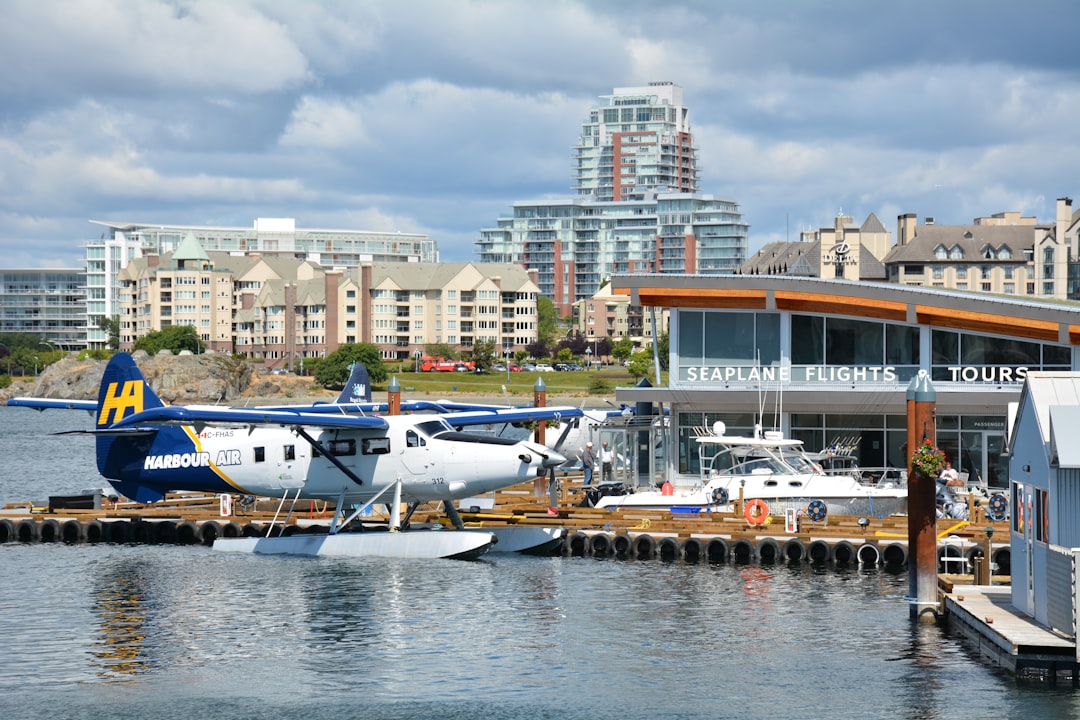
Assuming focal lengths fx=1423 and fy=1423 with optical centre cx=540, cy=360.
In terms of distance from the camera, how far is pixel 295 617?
2720 cm

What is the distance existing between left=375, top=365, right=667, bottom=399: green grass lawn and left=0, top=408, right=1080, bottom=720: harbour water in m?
99.9

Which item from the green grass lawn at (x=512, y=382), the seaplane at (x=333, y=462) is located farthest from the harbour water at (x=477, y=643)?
the green grass lawn at (x=512, y=382)

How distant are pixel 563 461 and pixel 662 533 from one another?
354 cm

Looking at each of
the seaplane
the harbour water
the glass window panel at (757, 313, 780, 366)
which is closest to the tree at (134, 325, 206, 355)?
the glass window panel at (757, 313, 780, 366)

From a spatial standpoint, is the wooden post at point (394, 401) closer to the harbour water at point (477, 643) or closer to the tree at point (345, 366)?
the harbour water at point (477, 643)

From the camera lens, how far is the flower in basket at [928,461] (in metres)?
23.7

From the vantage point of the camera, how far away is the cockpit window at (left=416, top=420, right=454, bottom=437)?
111ft

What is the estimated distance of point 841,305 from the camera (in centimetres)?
4147

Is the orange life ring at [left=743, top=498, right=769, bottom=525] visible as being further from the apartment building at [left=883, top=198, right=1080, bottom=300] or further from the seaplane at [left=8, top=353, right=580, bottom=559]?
the apartment building at [left=883, top=198, right=1080, bottom=300]

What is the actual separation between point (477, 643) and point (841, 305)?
67.0 feet

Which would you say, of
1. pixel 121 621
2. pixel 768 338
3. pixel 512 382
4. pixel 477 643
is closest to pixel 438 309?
pixel 512 382

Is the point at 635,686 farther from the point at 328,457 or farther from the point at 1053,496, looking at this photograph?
the point at 328,457

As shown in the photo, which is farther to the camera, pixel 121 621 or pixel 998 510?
pixel 998 510

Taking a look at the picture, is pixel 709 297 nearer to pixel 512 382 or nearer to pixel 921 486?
pixel 921 486
